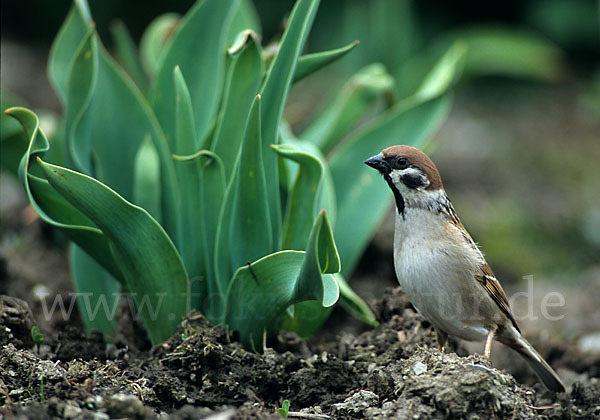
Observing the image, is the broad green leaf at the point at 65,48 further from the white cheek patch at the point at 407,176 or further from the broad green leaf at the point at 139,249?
the white cheek patch at the point at 407,176

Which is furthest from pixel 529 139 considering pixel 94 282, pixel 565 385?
pixel 94 282

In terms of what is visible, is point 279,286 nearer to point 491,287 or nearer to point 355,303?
point 355,303

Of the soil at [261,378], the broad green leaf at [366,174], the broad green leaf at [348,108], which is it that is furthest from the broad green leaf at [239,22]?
the soil at [261,378]

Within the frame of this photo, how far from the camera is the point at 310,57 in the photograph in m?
3.19

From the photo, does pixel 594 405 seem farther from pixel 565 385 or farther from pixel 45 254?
pixel 45 254

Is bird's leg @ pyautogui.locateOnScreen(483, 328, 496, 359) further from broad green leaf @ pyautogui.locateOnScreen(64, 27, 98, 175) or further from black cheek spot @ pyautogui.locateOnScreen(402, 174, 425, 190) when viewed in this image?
broad green leaf @ pyautogui.locateOnScreen(64, 27, 98, 175)

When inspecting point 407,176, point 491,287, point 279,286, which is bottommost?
point 491,287

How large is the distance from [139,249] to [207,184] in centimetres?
46

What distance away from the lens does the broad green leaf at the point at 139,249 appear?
2.69 m

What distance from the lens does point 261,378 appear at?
114 inches

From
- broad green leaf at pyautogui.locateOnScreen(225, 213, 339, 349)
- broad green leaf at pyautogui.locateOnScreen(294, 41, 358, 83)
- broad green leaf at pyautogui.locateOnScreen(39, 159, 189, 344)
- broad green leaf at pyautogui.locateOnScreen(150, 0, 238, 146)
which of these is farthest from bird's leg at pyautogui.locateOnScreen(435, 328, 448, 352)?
broad green leaf at pyautogui.locateOnScreen(150, 0, 238, 146)

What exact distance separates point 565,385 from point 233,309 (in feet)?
6.11

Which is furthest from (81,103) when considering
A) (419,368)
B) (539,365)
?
(539,365)

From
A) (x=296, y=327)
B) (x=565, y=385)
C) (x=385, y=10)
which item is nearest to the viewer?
(x=296, y=327)
